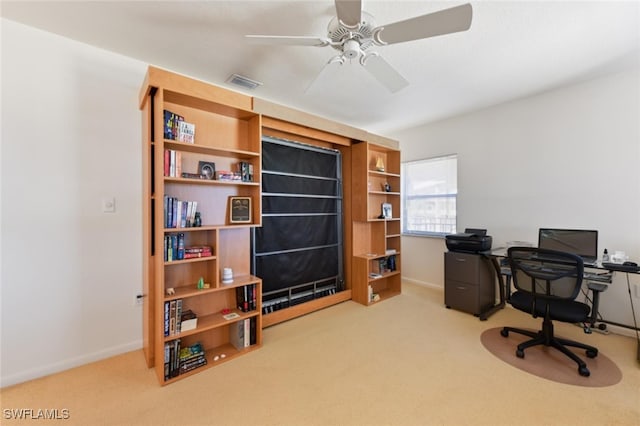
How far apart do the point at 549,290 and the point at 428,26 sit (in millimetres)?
2232

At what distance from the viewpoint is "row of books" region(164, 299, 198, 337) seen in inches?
77.4

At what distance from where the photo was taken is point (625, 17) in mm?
Result: 1903

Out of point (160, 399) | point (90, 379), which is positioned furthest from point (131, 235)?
point (160, 399)

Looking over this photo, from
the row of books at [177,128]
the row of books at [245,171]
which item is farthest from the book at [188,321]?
the row of books at [177,128]

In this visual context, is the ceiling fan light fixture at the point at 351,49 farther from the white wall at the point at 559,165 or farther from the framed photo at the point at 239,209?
the white wall at the point at 559,165

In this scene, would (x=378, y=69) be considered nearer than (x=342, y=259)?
Yes

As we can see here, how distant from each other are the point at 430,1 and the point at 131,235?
3.04 metres

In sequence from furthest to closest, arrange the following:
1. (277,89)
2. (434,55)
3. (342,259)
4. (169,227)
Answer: (342,259) < (277,89) < (434,55) < (169,227)

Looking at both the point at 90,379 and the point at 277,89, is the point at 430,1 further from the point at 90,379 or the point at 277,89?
the point at 90,379

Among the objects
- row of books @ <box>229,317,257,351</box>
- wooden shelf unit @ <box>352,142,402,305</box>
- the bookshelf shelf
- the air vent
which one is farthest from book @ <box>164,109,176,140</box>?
wooden shelf unit @ <box>352,142,402,305</box>

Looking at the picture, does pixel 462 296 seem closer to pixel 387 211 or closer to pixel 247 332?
pixel 387 211

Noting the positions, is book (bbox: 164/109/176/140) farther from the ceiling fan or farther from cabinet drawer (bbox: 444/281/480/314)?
cabinet drawer (bbox: 444/281/480/314)

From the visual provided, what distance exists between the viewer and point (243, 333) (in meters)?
2.35

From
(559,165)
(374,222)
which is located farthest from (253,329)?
(559,165)
